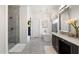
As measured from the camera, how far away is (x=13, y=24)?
8.81 metres

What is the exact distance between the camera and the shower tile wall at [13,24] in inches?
341

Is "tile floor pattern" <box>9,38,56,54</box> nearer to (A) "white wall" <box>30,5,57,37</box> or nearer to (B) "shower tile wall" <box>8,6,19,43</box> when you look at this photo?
(B) "shower tile wall" <box>8,6,19,43</box>

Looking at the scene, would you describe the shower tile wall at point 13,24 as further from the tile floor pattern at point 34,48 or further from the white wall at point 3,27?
the white wall at point 3,27

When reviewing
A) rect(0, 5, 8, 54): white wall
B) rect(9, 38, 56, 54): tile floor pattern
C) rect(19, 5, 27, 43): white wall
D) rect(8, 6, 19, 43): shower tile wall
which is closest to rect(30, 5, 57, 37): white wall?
rect(19, 5, 27, 43): white wall

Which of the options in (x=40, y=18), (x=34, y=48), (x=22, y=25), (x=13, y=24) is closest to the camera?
(x=34, y=48)

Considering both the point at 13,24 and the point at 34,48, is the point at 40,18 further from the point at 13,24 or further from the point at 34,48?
the point at 34,48

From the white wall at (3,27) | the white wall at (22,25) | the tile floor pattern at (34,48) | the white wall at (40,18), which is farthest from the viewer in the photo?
the white wall at (40,18)

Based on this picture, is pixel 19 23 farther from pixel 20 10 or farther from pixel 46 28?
pixel 46 28

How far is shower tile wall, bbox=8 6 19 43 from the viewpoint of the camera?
866cm

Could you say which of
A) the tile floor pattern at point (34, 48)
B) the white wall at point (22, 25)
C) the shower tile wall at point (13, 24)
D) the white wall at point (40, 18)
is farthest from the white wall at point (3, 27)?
the white wall at point (40, 18)

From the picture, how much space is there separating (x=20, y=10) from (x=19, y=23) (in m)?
0.89

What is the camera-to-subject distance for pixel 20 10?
30.3ft

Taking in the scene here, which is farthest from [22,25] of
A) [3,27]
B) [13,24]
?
[3,27]
